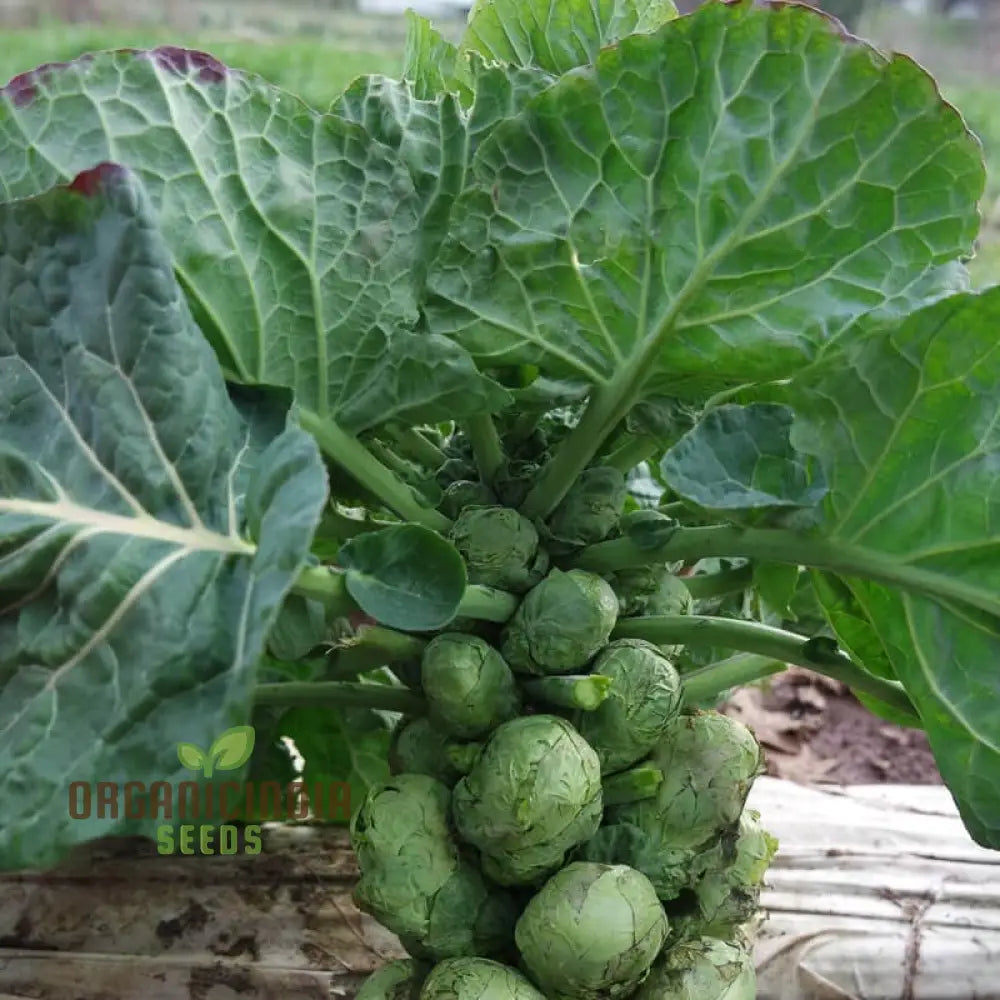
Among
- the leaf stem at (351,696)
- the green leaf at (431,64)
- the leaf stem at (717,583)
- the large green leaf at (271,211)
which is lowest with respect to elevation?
the leaf stem at (351,696)

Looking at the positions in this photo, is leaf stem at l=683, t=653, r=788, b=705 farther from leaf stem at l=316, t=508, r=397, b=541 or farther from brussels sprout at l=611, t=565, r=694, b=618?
leaf stem at l=316, t=508, r=397, b=541

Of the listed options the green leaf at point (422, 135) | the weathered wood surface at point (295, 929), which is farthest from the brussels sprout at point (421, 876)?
the green leaf at point (422, 135)

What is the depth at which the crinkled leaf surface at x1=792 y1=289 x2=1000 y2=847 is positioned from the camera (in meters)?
0.83

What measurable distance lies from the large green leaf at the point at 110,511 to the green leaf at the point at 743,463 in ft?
1.08

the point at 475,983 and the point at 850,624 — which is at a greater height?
the point at 850,624

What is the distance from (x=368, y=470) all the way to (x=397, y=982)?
1.51ft

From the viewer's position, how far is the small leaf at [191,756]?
0.68 meters

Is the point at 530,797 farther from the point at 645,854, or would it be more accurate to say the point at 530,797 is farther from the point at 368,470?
the point at 368,470

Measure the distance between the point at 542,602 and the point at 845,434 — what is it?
0.29m

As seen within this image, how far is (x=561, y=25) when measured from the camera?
1.14 meters

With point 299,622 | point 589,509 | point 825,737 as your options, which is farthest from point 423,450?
point 825,737

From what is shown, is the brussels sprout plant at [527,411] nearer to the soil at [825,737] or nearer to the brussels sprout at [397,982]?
the brussels sprout at [397,982]

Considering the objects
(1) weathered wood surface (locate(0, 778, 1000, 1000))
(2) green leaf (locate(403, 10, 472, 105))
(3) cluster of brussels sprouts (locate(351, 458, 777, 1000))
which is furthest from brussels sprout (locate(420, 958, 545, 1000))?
(2) green leaf (locate(403, 10, 472, 105))

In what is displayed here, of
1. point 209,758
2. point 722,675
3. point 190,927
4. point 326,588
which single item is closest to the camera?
point 209,758
